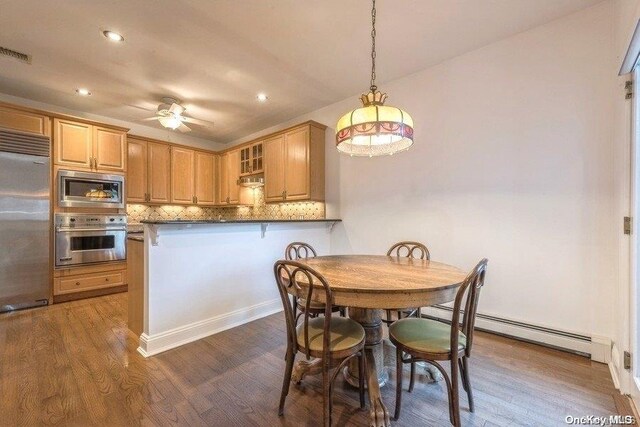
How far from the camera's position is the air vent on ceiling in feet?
8.57

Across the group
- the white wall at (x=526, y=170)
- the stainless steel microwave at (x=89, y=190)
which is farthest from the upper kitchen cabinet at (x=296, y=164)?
the stainless steel microwave at (x=89, y=190)

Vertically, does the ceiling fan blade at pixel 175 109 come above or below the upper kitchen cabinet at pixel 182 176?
above

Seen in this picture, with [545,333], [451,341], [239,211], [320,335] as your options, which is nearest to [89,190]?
[239,211]

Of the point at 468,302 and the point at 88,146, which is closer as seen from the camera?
the point at 468,302

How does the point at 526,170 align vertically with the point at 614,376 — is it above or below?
above

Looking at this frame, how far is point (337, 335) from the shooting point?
62.0 inches

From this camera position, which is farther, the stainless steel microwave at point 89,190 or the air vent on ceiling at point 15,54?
the stainless steel microwave at point 89,190

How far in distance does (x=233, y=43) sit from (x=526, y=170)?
9.65ft

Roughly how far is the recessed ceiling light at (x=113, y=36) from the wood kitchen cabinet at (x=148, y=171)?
233 cm

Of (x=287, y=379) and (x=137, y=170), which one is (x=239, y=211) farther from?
(x=287, y=379)

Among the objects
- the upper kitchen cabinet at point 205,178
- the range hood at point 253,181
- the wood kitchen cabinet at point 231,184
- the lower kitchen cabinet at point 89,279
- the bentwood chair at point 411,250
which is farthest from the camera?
the upper kitchen cabinet at point 205,178

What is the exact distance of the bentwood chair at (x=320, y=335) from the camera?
4.59 feet

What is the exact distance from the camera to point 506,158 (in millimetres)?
2551

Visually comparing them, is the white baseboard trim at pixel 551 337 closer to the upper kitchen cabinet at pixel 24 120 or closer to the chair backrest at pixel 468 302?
the chair backrest at pixel 468 302
